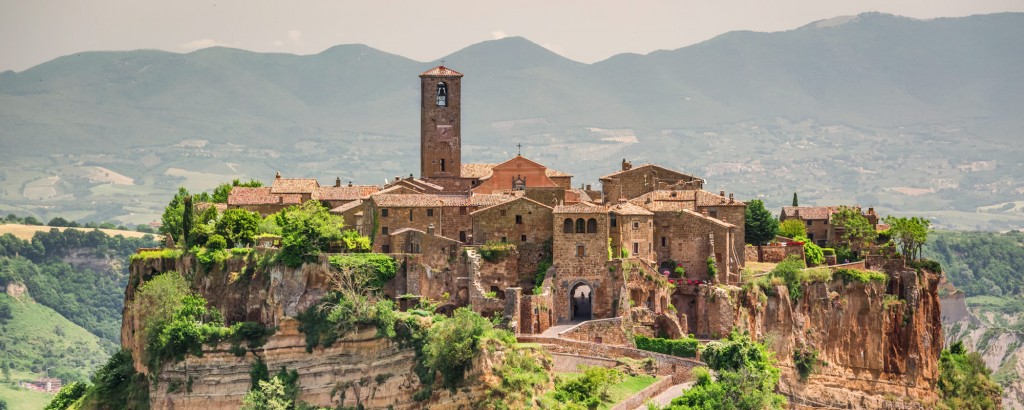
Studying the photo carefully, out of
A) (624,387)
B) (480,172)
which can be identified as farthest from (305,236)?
(480,172)

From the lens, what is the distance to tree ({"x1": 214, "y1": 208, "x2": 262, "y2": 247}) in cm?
8125

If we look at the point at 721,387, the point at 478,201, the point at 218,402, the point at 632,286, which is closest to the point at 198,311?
the point at 218,402

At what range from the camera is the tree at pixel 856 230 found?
91.3 meters

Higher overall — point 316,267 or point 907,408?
point 316,267

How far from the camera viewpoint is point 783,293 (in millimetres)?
80312

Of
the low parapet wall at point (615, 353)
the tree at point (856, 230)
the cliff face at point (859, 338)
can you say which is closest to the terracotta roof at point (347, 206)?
the low parapet wall at point (615, 353)

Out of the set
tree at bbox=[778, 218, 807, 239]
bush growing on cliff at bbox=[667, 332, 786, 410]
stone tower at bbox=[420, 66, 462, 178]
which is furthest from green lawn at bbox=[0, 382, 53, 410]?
bush growing on cliff at bbox=[667, 332, 786, 410]

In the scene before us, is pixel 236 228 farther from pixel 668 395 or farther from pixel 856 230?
pixel 856 230

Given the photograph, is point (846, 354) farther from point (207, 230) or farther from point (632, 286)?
point (207, 230)

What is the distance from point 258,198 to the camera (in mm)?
92812

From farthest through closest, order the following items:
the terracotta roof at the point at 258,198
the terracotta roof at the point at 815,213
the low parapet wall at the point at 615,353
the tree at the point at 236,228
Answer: the terracotta roof at the point at 815,213 < the terracotta roof at the point at 258,198 < the tree at the point at 236,228 < the low parapet wall at the point at 615,353

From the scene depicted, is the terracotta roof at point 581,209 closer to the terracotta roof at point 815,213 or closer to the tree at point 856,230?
the tree at point 856,230

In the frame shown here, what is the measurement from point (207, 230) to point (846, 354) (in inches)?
1397

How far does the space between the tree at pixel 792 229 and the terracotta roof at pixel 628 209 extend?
59.3 feet
